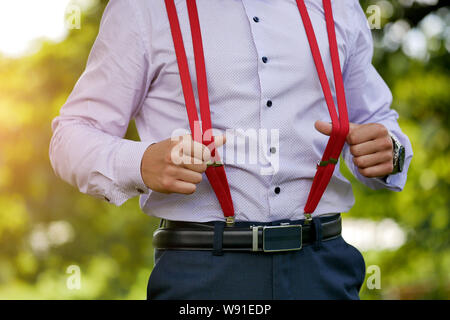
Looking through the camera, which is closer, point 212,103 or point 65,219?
point 212,103

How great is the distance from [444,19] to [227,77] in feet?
7.04

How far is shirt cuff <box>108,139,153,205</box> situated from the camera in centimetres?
A: 111

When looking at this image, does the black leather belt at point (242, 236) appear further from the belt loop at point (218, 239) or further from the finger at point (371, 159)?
the finger at point (371, 159)

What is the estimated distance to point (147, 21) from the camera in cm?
117

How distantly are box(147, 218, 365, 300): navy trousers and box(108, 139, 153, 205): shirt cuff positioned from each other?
14 centimetres

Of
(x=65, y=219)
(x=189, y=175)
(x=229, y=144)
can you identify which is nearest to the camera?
(x=189, y=175)

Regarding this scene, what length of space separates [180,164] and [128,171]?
13 cm

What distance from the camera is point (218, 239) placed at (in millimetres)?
1100

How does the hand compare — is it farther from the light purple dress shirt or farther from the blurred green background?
the blurred green background

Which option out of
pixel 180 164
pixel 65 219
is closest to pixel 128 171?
pixel 180 164

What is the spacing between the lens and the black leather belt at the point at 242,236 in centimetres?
110

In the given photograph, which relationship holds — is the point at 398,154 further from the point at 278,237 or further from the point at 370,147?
the point at 278,237
